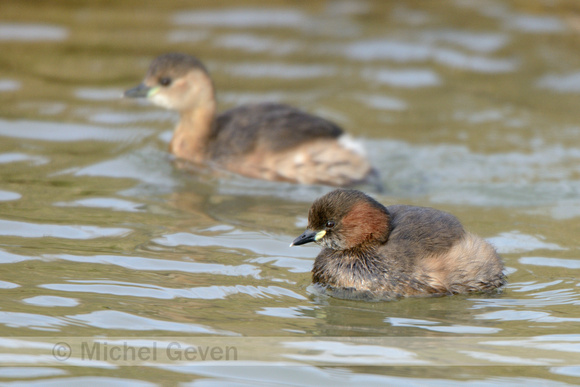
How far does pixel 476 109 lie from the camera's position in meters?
10.8

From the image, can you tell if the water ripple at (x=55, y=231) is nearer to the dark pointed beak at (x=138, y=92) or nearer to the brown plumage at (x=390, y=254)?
the brown plumage at (x=390, y=254)

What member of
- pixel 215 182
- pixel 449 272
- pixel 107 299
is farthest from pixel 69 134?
pixel 449 272

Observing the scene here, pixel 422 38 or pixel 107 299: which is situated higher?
pixel 422 38

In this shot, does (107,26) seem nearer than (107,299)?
No

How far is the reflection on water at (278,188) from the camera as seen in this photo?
4.70 metres

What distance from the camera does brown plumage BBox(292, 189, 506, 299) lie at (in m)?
5.53

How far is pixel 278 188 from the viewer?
26.9ft

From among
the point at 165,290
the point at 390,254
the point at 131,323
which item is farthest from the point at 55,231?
the point at 390,254

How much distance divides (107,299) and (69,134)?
14.6 feet

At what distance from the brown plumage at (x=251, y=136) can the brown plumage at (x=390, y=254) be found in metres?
2.70

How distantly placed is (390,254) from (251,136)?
3.16 meters

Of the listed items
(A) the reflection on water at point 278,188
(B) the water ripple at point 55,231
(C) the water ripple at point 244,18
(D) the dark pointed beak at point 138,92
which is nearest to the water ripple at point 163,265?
(A) the reflection on water at point 278,188

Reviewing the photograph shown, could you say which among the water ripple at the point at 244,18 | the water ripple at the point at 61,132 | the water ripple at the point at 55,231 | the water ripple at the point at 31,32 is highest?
the water ripple at the point at 244,18

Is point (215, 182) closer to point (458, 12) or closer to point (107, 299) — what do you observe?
point (107, 299)
